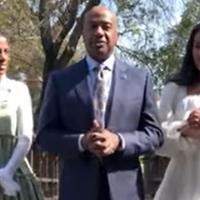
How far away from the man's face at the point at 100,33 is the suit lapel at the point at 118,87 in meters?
0.09

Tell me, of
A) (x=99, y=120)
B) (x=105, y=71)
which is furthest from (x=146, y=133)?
(x=105, y=71)

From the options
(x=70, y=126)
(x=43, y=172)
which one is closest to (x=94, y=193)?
(x=70, y=126)

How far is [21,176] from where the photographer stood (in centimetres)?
411

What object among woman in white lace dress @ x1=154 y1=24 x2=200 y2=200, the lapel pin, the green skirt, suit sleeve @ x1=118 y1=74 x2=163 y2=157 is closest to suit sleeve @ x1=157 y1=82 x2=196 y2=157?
woman in white lace dress @ x1=154 y1=24 x2=200 y2=200

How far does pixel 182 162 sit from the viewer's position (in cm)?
343

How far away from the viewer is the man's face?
3.10 m

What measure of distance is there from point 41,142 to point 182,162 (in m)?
0.70

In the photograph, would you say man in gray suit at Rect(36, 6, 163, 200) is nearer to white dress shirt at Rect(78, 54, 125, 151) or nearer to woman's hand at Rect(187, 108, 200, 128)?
white dress shirt at Rect(78, 54, 125, 151)

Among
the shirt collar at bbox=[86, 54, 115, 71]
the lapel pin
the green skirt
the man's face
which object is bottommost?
the green skirt

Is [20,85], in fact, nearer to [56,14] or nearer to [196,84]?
[196,84]

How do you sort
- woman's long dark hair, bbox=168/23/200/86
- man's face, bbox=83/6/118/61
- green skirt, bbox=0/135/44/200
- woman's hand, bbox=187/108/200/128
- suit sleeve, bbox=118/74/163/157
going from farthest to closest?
green skirt, bbox=0/135/44/200
woman's long dark hair, bbox=168/23/200/86
woman's hand, bbox=187/108/200/128
man's face, bbox=83/6/118/61
suit sleeve, bbox=118/74/163/157

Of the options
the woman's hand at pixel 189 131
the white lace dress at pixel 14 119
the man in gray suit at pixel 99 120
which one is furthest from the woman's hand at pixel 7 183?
the woman's hand at pixel 189 131

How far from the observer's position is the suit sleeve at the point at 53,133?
9.93 feet

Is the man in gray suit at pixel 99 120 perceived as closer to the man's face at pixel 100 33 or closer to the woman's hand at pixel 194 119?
the man's face at pixel 100 33
